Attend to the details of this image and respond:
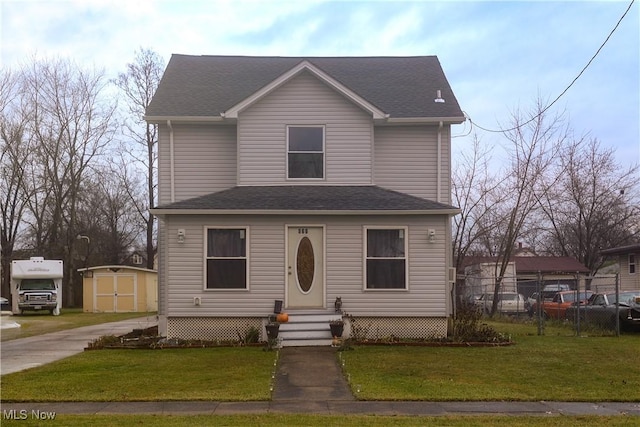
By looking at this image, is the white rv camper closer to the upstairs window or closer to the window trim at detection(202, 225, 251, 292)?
the window trim at detection(202, 225, 251, 292)

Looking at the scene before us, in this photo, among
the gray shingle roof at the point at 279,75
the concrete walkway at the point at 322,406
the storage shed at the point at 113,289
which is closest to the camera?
the concrete walkway at the point at 322,406

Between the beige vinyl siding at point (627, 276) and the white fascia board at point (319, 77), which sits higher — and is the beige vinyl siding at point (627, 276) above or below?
below

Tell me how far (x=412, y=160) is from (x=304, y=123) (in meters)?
3.09

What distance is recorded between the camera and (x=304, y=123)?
17359 mm

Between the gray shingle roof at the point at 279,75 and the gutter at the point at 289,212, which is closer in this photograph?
the gutter at the point at 289,212

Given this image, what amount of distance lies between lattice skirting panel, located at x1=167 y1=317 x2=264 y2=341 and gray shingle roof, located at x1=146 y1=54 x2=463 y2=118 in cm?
539

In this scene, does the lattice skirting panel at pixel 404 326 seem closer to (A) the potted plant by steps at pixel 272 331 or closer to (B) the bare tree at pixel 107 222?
(A) the potted plant by steps at pixel 272 331

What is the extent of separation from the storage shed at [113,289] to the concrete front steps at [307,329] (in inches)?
950

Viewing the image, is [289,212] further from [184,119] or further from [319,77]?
[184,119]

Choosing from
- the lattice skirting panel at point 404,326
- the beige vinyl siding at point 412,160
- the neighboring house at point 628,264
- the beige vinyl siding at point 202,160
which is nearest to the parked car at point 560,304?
the neighboring house at point 628,264

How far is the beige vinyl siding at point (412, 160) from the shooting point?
58.6ft

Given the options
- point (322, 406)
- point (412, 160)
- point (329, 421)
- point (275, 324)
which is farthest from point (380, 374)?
point (412, 160)

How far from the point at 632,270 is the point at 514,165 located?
379 inches

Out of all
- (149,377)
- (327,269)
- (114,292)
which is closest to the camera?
(149,377)
